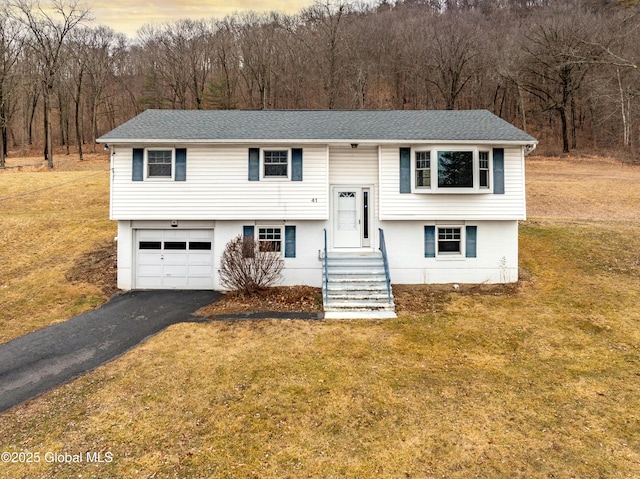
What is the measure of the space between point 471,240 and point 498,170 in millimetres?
2599

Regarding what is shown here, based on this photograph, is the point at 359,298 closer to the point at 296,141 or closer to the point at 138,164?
the point at 296,141

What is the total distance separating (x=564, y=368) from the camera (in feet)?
25.0

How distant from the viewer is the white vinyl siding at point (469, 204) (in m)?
12.5

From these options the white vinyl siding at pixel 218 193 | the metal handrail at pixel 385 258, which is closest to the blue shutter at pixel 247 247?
the white vinyl siding at pixel 218 193

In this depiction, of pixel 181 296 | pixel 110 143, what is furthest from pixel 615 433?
pixel 110 143

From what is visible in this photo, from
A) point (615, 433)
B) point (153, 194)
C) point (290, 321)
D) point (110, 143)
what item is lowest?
point (615, 433)

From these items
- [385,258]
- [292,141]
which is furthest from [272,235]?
[385,258]

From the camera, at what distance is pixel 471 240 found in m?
12.9

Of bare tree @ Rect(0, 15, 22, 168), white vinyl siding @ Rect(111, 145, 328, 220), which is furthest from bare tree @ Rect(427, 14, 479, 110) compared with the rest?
bare tree @ Rect(0, 15, 22, 168)

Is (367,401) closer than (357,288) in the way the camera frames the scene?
Yes

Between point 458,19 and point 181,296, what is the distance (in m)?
56.6

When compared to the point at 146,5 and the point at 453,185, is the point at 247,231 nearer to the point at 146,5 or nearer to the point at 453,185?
the point at 453,185

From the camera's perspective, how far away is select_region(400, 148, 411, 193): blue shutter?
12.6 meters

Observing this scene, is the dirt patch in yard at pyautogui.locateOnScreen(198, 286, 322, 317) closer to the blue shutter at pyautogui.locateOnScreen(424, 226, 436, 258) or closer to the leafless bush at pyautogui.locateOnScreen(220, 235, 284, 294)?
the leafless bush at pyautogui.locateOnScreen(220, 235, 284, 294)
